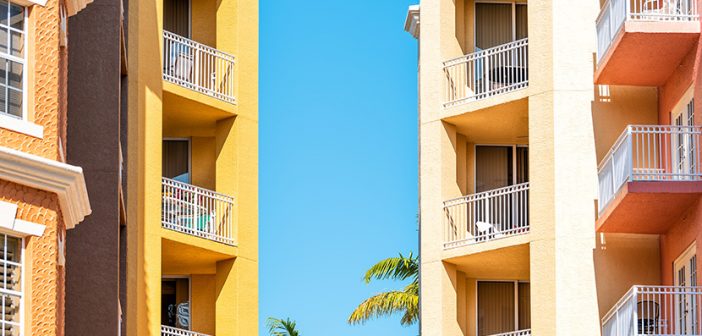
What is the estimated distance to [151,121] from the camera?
169ft

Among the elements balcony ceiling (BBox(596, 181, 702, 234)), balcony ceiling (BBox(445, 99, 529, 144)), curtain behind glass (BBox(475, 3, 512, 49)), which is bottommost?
balcony ceiling (BBox(596, 181, 702, 234))

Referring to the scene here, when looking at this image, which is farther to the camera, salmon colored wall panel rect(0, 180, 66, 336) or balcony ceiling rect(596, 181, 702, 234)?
balcony ceiling rect(596, 181, 702, 234)

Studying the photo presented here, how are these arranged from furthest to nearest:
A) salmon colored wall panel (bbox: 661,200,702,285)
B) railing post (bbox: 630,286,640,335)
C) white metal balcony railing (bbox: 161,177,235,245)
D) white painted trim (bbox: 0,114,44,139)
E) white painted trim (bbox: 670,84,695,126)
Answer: white metal balcony railing (bbox: 161,177,235,245) → white painted trim (bbox: 670,84,695,126) → salmon colored wall panel (bbox: 661,200,702,285) → railing post (bbox: 630,286,640,335) → white painted trim (bbox: 0,114,44,139)

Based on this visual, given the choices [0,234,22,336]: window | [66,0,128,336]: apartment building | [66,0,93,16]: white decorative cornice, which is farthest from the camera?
[66,0,128,336]: apartment building

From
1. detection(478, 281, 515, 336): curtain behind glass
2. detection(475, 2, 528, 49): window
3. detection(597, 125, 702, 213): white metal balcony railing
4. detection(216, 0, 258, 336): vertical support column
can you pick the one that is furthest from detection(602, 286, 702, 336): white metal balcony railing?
detection(216, 0, 258, 336): vertical support column

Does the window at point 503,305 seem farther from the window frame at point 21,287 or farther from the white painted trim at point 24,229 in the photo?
the window frame at point 21,287

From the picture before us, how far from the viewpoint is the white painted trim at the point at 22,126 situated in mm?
A: 35438

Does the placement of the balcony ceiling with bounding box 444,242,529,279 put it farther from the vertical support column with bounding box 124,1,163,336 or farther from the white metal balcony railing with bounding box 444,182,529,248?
the vertical support column with bounding box 124,1,163,336

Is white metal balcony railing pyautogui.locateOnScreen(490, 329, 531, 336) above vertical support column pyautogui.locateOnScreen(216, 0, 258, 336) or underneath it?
underneath

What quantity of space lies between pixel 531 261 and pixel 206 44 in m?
9.42

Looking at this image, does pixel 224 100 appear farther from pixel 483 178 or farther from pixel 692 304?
pixel 692 304

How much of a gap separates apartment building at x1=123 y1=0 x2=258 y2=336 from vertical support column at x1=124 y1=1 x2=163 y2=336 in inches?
0.8

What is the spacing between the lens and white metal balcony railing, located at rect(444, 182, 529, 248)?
53.1 meters

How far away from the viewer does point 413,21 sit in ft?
186
